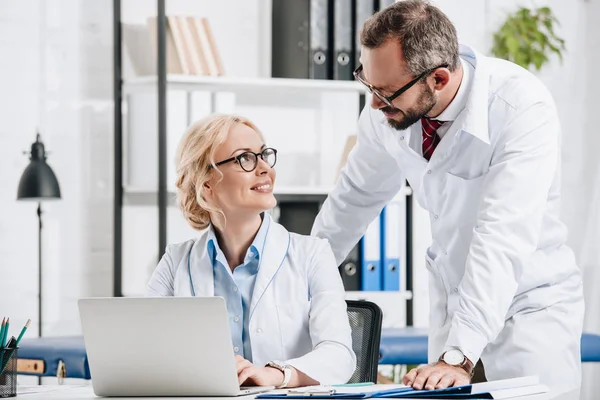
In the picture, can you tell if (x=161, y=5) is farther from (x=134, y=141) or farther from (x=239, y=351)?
(x=239, y=351)

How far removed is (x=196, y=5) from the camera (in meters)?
3.90

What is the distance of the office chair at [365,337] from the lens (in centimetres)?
210

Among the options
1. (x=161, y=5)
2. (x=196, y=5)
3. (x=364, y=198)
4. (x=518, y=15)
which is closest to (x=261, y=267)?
(x=364, y=198)

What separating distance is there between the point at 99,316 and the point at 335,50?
92.9 inches

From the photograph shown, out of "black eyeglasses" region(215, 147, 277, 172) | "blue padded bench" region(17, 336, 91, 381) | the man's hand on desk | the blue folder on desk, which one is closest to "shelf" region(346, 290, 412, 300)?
"blue padded bench" region(17, 336, 91, 381)

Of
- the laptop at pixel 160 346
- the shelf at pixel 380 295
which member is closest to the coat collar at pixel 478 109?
the laptop at pixel 160 346

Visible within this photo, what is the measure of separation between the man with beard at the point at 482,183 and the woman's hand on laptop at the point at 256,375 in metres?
0.35

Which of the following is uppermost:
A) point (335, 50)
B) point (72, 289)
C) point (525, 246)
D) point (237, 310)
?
point (335, 50)

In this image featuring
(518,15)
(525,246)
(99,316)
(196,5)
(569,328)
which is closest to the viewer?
(99,316)

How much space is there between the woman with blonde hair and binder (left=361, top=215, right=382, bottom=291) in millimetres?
1621

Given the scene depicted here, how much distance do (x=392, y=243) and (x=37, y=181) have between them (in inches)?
53.9

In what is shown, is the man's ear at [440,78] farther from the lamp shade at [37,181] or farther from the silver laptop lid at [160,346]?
the lamp shade at [37,181]

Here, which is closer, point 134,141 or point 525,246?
point 525,246

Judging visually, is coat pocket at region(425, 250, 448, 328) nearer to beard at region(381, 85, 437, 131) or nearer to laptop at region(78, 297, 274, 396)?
beard at region(381, 85, 437, 131)
